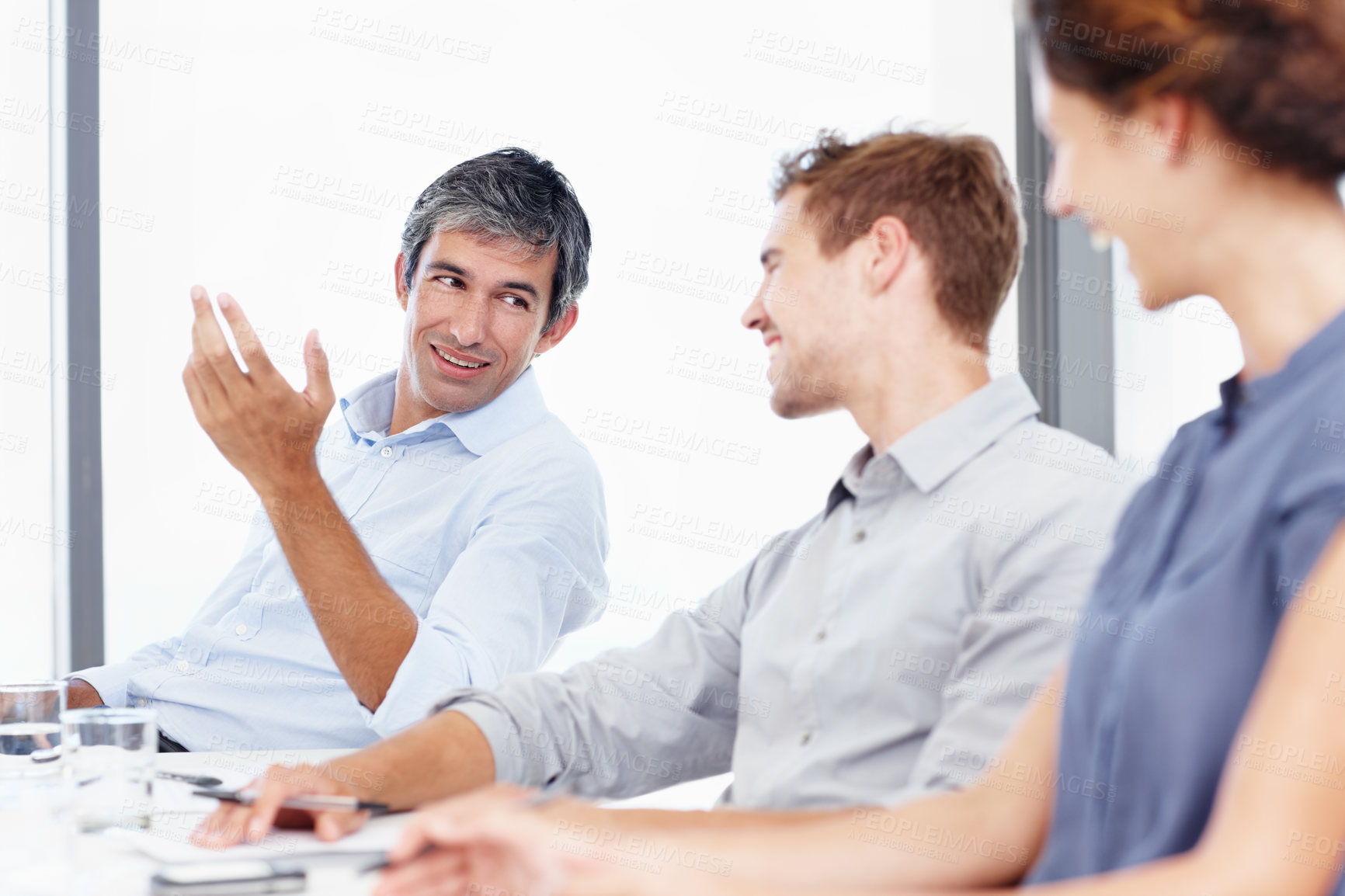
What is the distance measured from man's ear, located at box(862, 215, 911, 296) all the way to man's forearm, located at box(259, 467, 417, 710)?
0.85 meters

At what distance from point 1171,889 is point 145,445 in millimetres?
2617

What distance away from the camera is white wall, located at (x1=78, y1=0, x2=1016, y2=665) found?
271 centimetres

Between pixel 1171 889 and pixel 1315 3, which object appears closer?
pixel 1171 889

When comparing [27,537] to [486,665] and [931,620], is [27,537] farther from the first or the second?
[931,620]

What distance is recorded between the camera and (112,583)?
2.76 metres

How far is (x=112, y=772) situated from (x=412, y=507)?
2.96 feet

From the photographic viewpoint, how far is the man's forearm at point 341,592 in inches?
67.0

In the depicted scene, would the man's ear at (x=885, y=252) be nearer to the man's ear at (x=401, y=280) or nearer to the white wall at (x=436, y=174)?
the man's ear at (x=401, y=280)

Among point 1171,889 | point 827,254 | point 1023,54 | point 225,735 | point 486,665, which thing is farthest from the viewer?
point 1023,54

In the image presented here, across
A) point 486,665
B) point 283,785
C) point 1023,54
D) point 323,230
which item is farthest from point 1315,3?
point 323,230

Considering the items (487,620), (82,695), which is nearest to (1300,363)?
(487,620)

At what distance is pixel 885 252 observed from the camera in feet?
4.32
